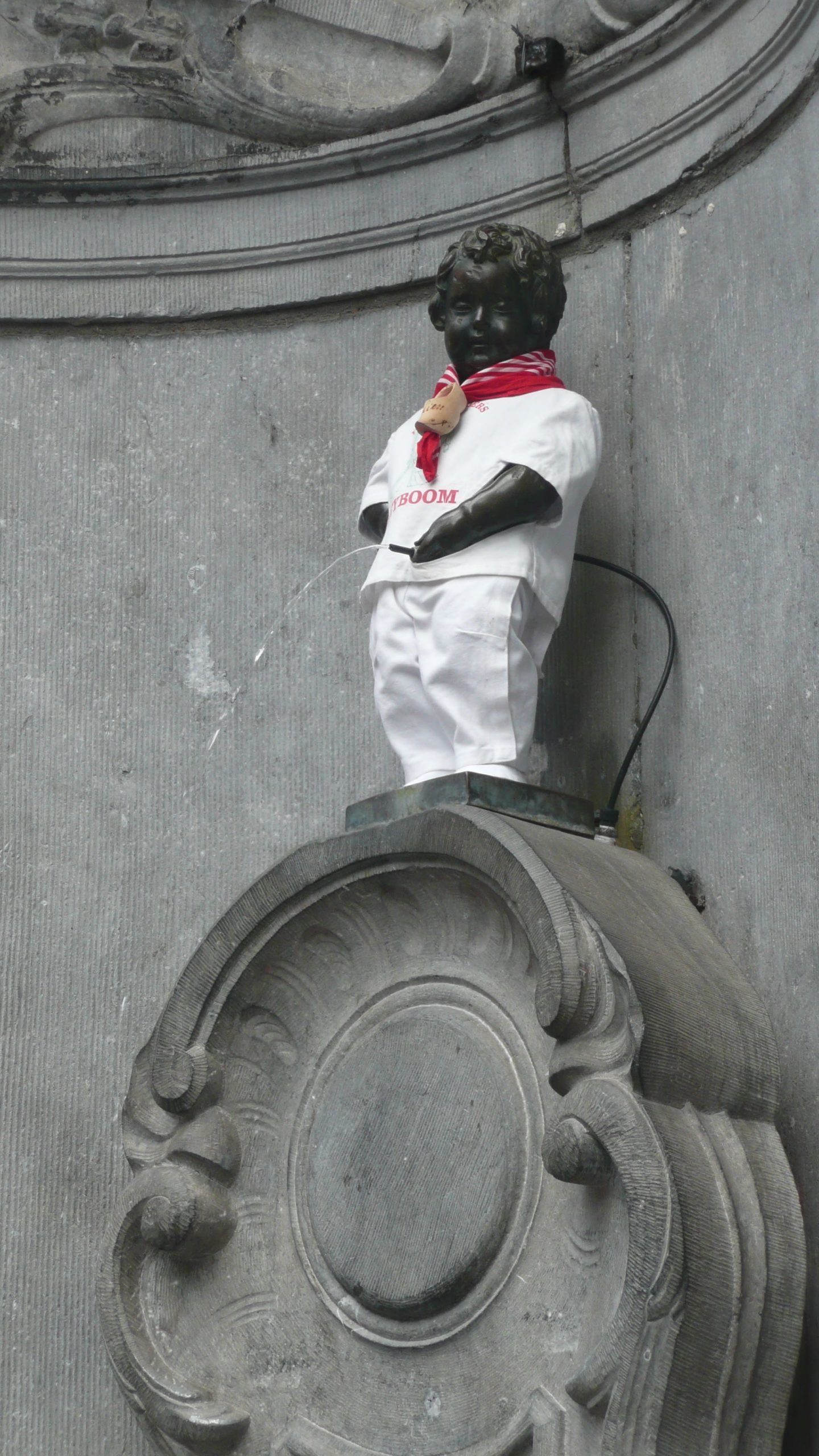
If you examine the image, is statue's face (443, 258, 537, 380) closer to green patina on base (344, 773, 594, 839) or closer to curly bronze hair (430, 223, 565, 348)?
curly bronze hair (430, 223, 565, 348)

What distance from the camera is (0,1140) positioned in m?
3.83

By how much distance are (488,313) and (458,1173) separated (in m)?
1.53

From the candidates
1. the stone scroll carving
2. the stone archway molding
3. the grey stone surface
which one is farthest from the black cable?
the stone scroll carving

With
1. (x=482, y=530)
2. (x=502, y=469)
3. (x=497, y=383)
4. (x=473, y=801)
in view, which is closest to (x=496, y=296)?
(x=497, y=383)

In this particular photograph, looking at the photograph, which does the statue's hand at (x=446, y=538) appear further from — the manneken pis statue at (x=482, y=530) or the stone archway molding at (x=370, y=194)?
the stone archway molding at (x=370, y=194)

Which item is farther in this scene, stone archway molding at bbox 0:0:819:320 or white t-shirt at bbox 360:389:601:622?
stone archway molding at bbox 0:0:819:320

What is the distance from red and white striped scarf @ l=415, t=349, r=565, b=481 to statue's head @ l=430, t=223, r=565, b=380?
0.10 feet

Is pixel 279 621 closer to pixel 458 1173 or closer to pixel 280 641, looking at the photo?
pixel 280 641

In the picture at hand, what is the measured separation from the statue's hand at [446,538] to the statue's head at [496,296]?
0.39m

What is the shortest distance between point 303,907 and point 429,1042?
314 mm

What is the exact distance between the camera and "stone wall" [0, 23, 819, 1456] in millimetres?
3494

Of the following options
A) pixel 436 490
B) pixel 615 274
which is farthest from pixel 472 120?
pixel 436 490

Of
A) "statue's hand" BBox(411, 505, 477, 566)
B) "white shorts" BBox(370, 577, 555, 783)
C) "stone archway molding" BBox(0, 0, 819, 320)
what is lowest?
"white shorts" BBox(370, 577, 555, 783)

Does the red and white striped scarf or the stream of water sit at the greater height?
the red and white striped scarf
